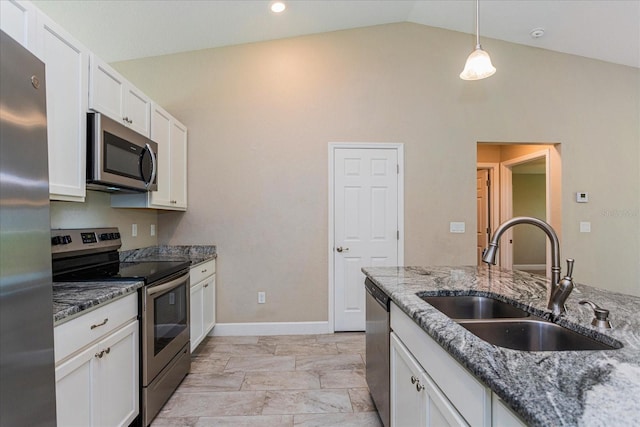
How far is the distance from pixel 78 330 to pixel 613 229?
513cm

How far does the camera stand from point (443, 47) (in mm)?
3598

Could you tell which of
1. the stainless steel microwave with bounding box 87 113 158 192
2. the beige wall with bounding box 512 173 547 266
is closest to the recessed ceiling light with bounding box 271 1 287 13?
the stainless steel microwave with bounding box 87 113 158 192

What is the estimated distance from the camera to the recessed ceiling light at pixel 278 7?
2.84 meters

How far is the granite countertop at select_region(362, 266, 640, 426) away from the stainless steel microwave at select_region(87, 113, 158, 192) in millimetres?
1819

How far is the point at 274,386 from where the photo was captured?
237cm

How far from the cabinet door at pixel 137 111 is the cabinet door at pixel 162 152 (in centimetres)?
9

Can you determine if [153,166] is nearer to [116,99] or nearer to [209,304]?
[116,99]

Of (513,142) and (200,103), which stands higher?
(200,103)

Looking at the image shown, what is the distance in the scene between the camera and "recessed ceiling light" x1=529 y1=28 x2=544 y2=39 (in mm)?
3348

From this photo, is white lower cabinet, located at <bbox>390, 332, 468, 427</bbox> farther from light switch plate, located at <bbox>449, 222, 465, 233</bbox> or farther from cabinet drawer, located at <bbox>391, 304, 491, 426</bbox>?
light switch plate, located at <bbox>449, 222, 465, 233</bbox>

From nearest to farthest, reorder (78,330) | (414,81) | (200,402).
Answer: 1. (78,330)
2. (200,402)
3. (414,81)

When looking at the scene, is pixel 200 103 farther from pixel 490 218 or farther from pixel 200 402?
pixel 490 218

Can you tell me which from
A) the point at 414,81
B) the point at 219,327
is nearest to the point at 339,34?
the point at 414,81

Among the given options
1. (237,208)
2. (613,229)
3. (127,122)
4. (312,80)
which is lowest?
(613,229)
